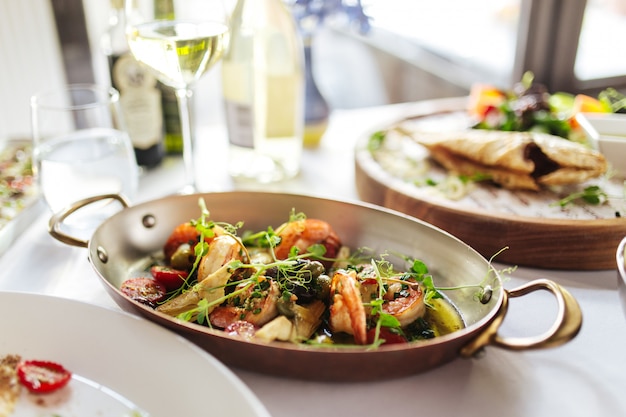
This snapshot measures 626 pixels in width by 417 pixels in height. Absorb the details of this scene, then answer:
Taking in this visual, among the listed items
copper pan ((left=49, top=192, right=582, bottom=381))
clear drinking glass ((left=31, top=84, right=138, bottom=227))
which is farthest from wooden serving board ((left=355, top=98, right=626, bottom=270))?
clear drinking glass ((left=31, top=84, right=138, bottom=227))

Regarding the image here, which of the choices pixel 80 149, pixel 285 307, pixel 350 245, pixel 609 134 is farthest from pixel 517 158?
pixel 80 149

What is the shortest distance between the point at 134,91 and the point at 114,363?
0.74 m

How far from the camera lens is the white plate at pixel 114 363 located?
64cm

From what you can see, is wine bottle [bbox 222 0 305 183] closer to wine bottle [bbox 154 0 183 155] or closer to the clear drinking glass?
wine bottle [bbox 154 0 183 155]

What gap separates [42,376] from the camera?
2.26ft

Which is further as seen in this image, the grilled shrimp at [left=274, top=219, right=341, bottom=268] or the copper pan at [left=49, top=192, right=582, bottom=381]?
the grilled shrimp at [left=274, top=219, right=341, bottom=268]

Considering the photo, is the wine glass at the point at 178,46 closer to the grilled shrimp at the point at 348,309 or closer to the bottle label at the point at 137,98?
the bottle label at the point at 137,98

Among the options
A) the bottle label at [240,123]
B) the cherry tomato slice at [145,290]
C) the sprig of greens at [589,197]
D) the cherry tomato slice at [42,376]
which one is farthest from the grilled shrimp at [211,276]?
the sprig of greens at [589,197]

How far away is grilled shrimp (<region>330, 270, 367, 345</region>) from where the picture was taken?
2.27ft

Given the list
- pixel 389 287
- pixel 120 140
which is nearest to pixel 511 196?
pixel 389 287

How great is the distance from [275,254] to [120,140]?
0.42m

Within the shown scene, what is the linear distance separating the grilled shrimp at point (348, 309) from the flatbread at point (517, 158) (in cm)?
53

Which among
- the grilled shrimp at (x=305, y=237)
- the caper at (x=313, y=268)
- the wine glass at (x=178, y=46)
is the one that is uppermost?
the wine glass at (x=178, y=46)

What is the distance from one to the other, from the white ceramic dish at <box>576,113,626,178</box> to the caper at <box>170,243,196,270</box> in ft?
2.70
